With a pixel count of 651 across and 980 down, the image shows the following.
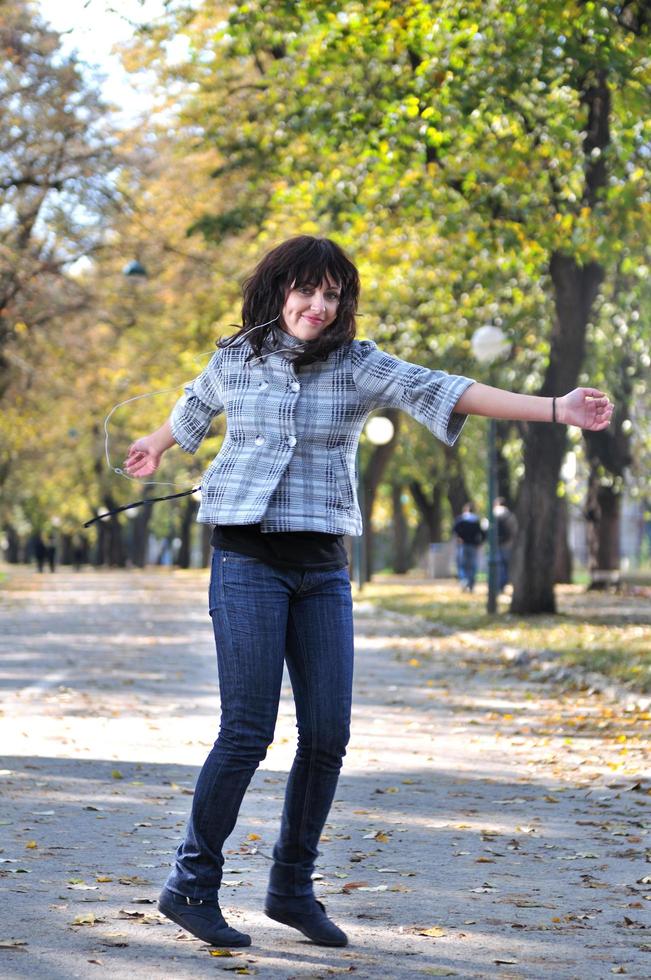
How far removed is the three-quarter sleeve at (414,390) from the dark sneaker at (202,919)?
1423 mm

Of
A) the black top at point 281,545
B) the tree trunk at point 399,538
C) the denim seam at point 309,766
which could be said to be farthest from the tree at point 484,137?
the tree trunk at point 399,538

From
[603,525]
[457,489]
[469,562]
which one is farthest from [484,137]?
[457,489]

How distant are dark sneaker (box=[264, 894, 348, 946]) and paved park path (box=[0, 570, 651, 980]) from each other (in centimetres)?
5

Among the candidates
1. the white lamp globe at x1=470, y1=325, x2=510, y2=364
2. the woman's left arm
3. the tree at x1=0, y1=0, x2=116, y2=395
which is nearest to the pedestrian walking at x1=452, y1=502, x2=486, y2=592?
the tree at x1=0, y1=0, x2=116, y2=395

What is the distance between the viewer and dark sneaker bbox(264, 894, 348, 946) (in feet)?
15.9

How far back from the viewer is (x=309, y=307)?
4836mm

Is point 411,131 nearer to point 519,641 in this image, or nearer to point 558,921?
point 519,641

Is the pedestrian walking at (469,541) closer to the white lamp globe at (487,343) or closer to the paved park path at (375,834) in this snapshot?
the white lamp globe at (487,343)

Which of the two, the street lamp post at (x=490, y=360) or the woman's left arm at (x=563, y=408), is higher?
the street lamp post at (x=490, y=360)

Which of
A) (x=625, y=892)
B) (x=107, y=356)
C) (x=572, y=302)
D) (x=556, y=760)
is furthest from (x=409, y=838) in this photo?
(x=107, y=356)

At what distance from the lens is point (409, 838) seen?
6.91m

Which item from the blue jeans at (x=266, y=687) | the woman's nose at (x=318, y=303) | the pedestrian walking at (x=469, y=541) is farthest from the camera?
the pedestrian walking at (x=469, y=541)

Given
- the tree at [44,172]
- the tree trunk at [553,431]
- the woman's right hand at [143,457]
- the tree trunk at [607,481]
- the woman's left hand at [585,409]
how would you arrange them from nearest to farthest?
the woman's left hand at [585,409], the woman's right hand at [143,457], the tree trunk at [553,431], the tree at [44,172], the tree trunk at [607,481]

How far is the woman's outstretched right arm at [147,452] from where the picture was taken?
203 inches
